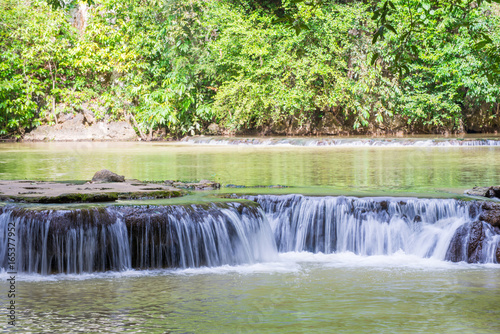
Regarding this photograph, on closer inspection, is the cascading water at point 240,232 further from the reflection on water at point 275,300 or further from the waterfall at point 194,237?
the reflection on water at point 275,300

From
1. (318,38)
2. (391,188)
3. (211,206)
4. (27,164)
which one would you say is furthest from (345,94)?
(211,206)

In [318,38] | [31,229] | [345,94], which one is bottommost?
[31,229]

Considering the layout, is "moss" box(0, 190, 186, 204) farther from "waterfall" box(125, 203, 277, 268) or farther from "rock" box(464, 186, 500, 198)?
"rock" box(464, 186, 500, 198)

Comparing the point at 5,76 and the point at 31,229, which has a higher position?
the point at 5,76

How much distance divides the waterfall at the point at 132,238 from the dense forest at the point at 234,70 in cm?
1707

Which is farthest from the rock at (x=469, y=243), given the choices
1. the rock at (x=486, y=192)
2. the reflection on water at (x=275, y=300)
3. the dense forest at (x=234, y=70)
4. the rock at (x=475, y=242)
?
the dense forest at (x=234, y=70)

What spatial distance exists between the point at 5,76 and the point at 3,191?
809 inches

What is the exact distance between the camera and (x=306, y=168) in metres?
13.0

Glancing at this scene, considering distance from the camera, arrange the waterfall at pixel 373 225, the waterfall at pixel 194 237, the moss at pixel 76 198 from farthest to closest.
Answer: the waterfall at pixel 373 225, the moss at pixel 76 198, the waterfall at pixel 194 237

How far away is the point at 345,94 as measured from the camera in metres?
24.8

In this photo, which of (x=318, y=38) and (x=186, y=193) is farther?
(x=318, y=38)

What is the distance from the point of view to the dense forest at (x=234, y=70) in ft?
80.1

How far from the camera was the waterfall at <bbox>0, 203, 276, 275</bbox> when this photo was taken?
6.78 metres

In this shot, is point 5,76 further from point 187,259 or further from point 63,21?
point 187,259
